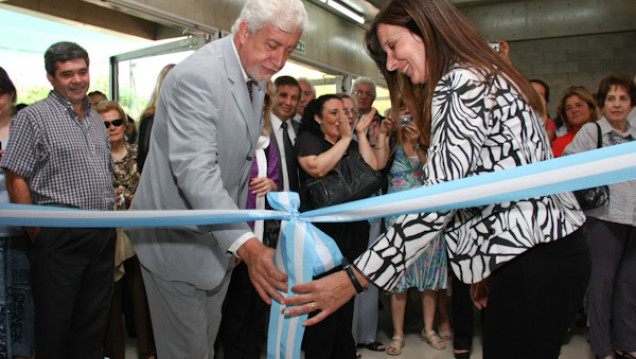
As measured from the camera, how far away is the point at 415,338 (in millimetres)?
3812

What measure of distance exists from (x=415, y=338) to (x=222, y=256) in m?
2.51

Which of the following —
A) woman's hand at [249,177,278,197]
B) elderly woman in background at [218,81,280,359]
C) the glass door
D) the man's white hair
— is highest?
the glass door

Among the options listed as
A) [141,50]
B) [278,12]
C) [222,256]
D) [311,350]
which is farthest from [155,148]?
[141,50]

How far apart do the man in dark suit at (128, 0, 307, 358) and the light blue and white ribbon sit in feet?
0.43

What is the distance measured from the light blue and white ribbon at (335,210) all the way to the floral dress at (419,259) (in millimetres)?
2150

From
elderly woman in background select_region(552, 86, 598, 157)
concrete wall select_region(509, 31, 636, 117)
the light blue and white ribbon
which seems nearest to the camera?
the light blue and white ribbon

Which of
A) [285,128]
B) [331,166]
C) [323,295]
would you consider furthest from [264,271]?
[285,128]

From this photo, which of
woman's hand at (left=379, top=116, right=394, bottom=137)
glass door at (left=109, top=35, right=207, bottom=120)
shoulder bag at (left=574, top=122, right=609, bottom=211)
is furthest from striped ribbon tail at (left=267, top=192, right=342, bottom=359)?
glass door at (left=109, top=35, right=207, bottom=120)

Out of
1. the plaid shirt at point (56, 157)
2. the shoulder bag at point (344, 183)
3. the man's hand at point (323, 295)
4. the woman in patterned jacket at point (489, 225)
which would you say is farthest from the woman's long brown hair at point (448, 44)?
the plaid shirt at point (56, 157)

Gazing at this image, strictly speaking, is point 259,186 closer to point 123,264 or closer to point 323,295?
point 123,264

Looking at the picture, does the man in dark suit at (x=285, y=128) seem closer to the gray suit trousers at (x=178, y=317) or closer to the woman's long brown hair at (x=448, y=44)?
the gray suit trousers at (x=178, y=317)

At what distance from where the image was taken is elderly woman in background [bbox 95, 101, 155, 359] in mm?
3127

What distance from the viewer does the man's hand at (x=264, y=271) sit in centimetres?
134

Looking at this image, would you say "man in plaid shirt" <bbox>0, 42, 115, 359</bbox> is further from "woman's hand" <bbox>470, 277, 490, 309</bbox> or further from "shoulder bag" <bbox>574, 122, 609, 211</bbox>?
"shoulder bag" <bbox>574, 122, 609, 211</bbox>
